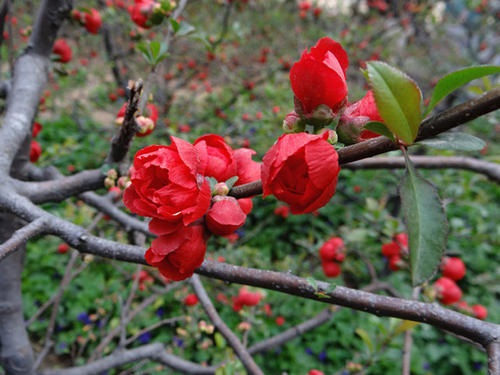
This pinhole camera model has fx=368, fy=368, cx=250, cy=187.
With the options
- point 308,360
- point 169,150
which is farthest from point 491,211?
point 169,150

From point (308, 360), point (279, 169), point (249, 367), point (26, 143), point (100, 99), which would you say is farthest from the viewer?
point (100, 99)

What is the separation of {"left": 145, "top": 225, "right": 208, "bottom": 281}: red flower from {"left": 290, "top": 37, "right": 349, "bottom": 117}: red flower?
0.20 metres

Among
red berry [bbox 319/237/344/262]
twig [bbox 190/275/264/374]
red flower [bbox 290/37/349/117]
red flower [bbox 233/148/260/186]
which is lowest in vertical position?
red berry [bbox 319/237/344/262]

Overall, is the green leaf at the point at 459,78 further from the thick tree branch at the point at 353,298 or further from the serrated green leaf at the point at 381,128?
the thick tree branch at the point at 353,298

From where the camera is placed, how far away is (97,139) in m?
3.94

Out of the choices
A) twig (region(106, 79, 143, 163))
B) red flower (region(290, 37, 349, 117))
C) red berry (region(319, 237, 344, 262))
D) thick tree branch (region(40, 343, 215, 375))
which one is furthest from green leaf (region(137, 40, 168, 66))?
red berry (region(319, 237, 344, 262))

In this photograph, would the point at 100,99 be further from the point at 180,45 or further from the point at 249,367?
the point at 249,367

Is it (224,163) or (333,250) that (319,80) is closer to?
(224,163)

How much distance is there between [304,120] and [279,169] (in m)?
0.11

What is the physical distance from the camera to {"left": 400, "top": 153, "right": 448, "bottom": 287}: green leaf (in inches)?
11.5

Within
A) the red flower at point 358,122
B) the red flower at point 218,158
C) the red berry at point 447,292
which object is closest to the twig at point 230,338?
the red flower at point 218,158

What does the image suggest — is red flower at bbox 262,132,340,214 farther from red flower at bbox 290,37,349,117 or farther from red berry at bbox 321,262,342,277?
red berry at bbox 321,262,342,277

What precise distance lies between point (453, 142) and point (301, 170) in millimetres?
137

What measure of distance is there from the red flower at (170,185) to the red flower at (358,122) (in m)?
0.17
